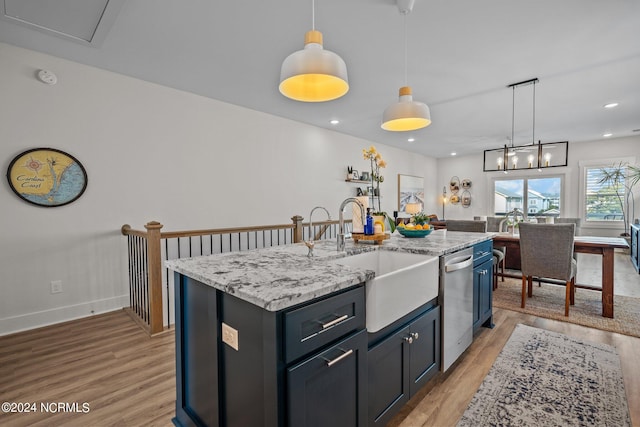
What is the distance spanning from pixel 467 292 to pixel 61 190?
3.83 m

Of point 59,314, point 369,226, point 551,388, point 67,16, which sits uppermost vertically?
point 67,16

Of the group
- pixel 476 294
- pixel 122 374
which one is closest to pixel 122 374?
pixel 122 374

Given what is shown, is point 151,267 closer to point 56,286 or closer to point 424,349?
point 56,286

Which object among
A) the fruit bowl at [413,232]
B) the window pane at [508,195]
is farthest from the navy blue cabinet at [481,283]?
the window pane at [508,195]

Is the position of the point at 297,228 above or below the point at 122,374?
above

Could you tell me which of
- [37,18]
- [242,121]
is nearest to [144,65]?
[37,18]

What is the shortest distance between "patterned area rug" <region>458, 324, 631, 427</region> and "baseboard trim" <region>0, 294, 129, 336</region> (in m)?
3.42

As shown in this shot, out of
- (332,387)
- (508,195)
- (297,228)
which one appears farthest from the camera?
(508,195)

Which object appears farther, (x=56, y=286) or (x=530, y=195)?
(x=530, y=195)

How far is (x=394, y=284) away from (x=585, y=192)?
824 centimetres

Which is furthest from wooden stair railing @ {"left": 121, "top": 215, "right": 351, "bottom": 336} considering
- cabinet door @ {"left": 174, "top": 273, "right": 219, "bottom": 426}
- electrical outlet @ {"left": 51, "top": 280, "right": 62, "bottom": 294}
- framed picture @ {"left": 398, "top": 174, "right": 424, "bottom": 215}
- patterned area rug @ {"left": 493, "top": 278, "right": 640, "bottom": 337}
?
framed picture @ {"left": 398, "top": 174, "right": 424, "bottom": 215}

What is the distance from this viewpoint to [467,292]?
7.54 feet

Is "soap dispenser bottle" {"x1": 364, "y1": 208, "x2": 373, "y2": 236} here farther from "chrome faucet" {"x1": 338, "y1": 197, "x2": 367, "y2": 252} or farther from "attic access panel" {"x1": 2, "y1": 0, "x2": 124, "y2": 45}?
"attic access panel" {"x1": 2, "y1": 0, "x2": 124, "y2": 45}

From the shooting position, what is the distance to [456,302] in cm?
212
